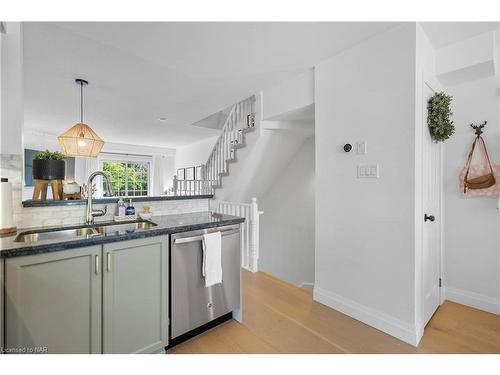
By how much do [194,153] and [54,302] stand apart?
6.84 meters

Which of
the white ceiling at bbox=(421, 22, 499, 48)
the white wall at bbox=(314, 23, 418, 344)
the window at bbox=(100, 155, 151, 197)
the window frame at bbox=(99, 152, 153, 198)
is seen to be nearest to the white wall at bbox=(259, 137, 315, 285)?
the white wall at bbox=(314, 23, 418, 344)

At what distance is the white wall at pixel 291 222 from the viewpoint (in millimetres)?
4617

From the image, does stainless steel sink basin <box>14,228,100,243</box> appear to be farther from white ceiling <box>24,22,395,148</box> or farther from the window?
the window

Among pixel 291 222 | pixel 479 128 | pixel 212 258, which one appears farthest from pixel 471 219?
pixel 291 222

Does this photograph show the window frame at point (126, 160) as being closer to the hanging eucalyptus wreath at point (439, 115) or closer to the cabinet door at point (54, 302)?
the cabinet door at point (54, 302)

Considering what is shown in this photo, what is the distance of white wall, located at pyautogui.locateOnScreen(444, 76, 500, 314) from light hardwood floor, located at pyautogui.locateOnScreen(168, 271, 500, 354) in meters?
0.21

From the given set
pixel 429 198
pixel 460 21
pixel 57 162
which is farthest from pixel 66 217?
pixel 460 21

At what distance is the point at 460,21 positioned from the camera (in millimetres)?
1807

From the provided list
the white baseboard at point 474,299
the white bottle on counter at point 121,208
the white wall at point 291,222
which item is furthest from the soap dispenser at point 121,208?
the white baseboard at point 474,299

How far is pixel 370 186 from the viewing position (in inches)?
81.3

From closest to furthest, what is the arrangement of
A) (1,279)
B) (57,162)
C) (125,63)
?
1. (1,279)
2. (57,162)
3. (125,63)
